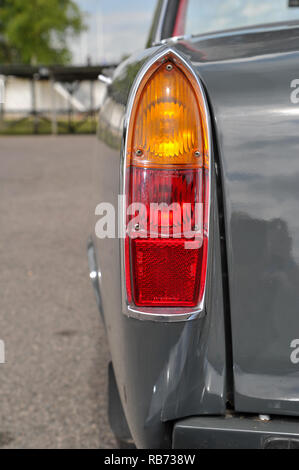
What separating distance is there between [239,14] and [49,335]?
2025 mm

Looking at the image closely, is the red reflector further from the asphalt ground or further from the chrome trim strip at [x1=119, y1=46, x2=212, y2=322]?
the asphalt ground

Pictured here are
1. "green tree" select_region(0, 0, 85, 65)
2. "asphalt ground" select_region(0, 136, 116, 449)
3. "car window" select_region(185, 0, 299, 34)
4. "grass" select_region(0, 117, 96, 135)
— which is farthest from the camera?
"green tree" select_region(0, 0, 85, 65)

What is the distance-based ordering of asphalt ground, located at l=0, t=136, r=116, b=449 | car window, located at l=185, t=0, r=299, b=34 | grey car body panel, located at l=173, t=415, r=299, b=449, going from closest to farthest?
grey car body panel, located at l=173, t=415, r=299, b=449 < asphalt ground, located at l=0, t=136, r=116, b=449 < car window, located at l=185, t=0, r=299, b=34

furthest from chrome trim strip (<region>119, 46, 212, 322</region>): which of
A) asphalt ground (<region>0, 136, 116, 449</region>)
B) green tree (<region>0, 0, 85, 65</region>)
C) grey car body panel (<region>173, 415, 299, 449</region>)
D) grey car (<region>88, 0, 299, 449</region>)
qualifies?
green tree (<region>0, 0, 85, 65</region>)

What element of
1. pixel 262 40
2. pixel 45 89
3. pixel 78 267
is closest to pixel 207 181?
pixel 262 40

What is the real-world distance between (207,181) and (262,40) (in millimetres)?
550

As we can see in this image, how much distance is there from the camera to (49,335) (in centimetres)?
333

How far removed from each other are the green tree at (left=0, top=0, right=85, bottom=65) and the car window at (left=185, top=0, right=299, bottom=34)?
41.4 meters

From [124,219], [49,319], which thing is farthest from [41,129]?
[124,219]

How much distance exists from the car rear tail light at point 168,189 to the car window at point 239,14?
1.41 metres

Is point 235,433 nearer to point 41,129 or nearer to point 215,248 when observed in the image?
A: point 215,248

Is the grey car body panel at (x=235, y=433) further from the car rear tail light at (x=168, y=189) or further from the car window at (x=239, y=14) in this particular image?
the car window at (x=239, y=14)

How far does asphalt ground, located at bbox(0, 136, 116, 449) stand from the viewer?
7.93 feet
